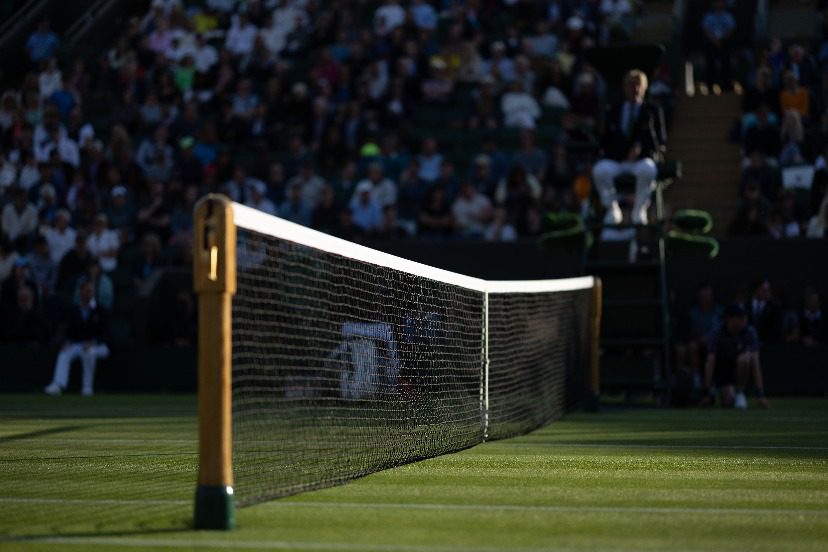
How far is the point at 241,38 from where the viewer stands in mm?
32031

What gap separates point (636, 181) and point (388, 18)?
12843 millimetres

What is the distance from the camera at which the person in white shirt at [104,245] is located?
25922mm

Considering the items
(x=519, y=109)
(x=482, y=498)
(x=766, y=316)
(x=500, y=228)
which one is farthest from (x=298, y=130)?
(x=482, y=498)

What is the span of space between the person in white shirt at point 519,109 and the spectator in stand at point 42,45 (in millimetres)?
11093

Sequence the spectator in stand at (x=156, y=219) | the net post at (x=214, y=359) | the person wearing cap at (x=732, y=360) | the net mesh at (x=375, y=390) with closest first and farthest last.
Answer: the net post at (x=214, y=359) < the net mesh at (x=375, y=390) < the person wearing cap at (x=732, y=360) < the spectator in stand at (x=156, y=219)

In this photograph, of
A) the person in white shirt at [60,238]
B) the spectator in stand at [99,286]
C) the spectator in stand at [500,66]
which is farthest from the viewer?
the spectator in stand at [500,66]

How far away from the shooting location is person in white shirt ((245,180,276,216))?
2608 centimetres

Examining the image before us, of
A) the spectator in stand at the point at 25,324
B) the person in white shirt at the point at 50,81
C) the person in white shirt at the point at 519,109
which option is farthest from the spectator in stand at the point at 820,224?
the person in white shirt at the point at 50,81

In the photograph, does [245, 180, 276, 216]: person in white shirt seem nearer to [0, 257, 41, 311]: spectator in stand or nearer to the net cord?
[0, 257, 41, 311]: spectator in stand

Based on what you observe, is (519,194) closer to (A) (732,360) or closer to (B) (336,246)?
(A) (732,360)

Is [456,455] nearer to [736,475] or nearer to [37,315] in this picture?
[736,475]

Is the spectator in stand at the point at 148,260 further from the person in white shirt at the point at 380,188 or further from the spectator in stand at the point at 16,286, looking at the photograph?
the person in white shirt at the point at 380,188

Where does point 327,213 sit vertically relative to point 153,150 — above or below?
below

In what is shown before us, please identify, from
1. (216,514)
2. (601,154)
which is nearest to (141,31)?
(601,154)
